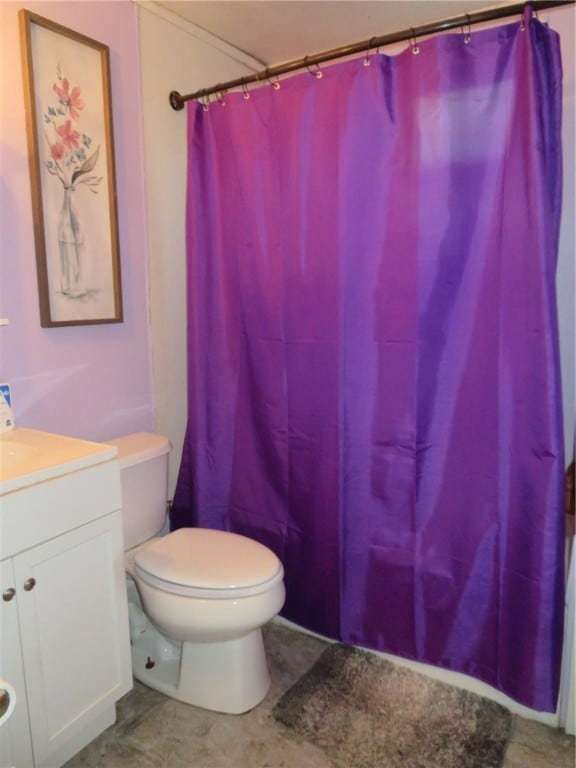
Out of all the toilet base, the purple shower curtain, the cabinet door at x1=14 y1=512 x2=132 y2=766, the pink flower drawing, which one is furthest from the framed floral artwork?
the toilet base

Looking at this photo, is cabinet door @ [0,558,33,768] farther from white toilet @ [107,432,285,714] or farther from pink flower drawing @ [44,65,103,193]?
pink flower drawing @ [44,65,103,193]

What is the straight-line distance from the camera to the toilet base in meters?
1.57

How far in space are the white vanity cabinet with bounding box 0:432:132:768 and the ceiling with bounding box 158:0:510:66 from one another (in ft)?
5.10

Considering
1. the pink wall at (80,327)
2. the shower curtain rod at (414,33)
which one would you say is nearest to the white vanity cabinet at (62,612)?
the pink wall at (80,327)

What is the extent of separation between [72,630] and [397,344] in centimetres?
114

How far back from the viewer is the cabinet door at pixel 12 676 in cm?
113

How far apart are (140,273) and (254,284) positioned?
0.43 metres

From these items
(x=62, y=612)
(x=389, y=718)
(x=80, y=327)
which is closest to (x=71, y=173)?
(x=80, y=327)

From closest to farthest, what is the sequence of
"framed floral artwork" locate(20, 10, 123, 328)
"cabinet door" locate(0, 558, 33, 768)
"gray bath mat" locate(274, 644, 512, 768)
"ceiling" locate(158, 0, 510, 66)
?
"cabinet door" locate(0, 558, 33, 768) → "gray bath mat" locate(274, 644, 512, 768) → "framed floral artwork" locate(20, 10, 123, 328) → "ceiling" locate(158, 0, 510, 66)

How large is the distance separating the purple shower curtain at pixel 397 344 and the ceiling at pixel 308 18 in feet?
1.11

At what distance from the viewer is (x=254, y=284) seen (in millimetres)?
1812

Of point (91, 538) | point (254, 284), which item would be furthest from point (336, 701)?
point (254, 284)

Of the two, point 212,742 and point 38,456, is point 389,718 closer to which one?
point 212,742

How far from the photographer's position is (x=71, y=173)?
1.62 meters
